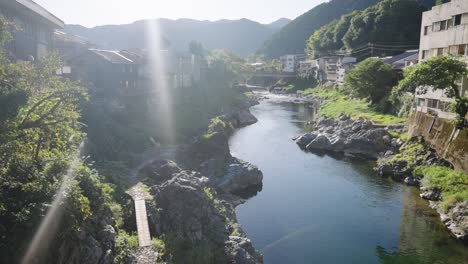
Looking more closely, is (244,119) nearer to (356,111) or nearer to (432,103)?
(356,111)

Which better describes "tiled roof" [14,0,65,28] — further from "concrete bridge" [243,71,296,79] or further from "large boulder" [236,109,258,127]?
"concrete bridge" [243,71,296,79]

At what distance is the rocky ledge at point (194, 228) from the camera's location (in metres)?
14.5

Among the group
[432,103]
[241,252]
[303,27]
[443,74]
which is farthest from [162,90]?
[303,27]

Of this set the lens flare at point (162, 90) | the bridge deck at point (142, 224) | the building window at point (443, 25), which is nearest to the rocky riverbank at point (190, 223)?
the bridge deck at point (142, 224)

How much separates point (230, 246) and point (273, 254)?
9.55 feet

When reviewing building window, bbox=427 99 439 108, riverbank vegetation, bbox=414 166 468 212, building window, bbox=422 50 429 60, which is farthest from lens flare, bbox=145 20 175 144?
building window, bbox=422 50 429 60

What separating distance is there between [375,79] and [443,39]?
19.0 metres

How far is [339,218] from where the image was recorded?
2108 centimetres

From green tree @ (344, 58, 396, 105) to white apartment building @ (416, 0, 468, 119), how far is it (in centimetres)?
1294

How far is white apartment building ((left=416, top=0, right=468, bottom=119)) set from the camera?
27.8 m

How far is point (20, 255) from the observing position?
30.9 ft

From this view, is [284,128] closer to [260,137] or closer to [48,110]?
[260,137]

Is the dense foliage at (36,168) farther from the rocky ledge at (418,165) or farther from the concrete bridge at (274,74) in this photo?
the concrete bridge at (274,74)

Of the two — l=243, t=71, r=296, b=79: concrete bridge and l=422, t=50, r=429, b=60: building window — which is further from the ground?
l=422, t=50, r=429, b=60: building window
